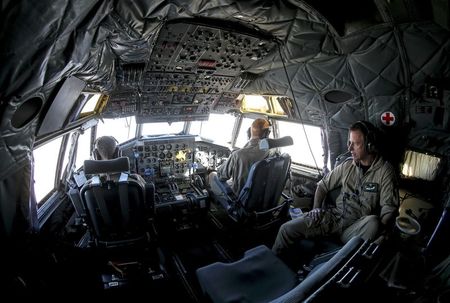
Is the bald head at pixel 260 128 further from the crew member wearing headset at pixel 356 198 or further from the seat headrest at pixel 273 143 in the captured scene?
the crew member wearing headset at pixel 356 198

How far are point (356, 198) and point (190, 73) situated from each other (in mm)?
2582

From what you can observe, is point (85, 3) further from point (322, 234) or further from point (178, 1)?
point (322, 234)

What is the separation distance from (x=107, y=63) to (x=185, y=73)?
153cm

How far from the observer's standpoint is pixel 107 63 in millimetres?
2277

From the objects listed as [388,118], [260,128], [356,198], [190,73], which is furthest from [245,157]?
[388,118]

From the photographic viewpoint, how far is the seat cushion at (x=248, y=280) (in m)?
1.57

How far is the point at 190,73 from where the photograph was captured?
373 centimetres

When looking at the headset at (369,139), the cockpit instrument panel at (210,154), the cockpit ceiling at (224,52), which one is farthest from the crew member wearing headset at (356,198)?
the cockpit instrument panel at (210,154)

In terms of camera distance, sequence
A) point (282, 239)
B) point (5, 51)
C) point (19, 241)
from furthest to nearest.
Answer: point (282, 239) < point (19, 241) < point (5, 51)

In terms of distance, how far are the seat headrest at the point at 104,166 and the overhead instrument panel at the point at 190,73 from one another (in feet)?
4.00

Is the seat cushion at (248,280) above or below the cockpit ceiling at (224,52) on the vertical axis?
below

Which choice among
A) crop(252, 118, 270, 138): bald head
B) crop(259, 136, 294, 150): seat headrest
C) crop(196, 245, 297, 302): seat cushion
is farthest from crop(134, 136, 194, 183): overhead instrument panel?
crop(196, 245, 297, 302): seat cushion

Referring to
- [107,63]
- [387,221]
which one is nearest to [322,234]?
[387,221]

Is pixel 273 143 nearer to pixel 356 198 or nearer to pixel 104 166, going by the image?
pixel 356 198
